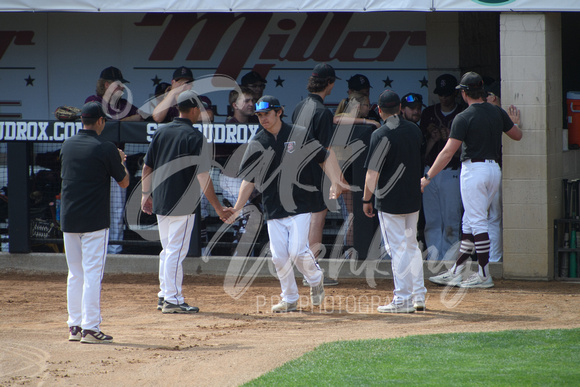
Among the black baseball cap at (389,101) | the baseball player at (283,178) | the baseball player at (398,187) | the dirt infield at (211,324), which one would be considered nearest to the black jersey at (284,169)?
the baseball player at (283,178)

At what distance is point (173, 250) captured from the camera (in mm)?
7188

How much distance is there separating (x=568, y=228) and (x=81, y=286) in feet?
17.7

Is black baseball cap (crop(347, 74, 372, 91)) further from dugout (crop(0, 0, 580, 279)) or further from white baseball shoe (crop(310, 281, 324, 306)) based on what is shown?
white baseball shoe (crop(310, 281, 324, 306))

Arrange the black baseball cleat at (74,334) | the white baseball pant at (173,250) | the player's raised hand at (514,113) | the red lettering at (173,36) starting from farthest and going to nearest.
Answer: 1. the red lettering at (173,36)
2. the player's raised hand at (514,113)
3. the white baseball pant at (173,250)
4. the black baseball cleat at (74,334)

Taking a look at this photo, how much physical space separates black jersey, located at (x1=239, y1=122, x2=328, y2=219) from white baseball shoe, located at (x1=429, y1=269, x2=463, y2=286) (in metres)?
2.13

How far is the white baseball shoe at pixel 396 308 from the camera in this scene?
707 cm

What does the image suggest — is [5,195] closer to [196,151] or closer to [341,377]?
[196,151]

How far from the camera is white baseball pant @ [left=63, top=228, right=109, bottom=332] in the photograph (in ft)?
19.8

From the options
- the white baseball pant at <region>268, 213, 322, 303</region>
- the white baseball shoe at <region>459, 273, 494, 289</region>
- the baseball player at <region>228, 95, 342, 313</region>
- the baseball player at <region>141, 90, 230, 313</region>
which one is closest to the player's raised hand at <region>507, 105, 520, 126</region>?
the white baseball shoe at <region>459, 273, 494, 289</region>

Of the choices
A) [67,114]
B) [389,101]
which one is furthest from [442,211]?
[67,114]

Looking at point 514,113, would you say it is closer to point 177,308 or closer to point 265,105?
point 265,105

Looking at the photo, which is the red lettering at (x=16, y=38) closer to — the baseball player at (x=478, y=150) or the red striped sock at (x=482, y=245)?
the baseball player at (x=478, y=150)

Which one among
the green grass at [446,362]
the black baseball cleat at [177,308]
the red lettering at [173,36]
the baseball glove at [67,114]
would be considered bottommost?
the green grass at [446,362]

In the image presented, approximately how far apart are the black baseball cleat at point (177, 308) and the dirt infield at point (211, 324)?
91 mm
